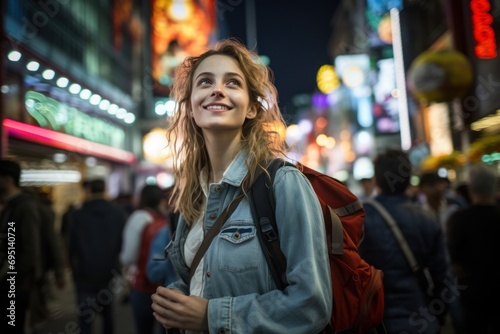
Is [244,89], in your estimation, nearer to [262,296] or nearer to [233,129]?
[233,129]

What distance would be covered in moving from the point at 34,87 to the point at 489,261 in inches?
572

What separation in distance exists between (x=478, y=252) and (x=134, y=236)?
4.00 meters

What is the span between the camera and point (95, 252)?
6137 mm

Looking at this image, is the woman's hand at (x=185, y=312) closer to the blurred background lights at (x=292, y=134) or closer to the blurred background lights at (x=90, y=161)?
the blurred background lights at (x=292, y=134)

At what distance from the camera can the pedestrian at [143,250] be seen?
5.14 m

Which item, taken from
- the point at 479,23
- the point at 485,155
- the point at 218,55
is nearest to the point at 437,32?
the point at 479,23

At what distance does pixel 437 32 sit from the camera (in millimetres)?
15391

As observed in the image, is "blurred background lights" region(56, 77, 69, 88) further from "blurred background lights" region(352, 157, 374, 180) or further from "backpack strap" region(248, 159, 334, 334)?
"blurred background lights" region(352, 157, 374, 180)

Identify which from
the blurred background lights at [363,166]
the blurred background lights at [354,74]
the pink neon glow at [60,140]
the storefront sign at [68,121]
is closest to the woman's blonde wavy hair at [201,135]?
the pink neon glow at [60,140]

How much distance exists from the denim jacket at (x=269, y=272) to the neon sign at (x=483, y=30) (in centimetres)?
1043

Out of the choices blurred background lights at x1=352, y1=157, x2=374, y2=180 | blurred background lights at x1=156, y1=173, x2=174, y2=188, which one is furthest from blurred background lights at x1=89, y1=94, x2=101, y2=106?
blurred background lights at x1=352, y1=157, x2=374, y2=180

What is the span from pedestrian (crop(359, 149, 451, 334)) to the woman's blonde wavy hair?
5.42ft

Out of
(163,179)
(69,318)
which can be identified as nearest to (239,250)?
(69,318)

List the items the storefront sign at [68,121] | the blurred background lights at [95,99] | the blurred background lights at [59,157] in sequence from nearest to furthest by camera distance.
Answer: the storefront sign at [68,121] → the blurred background lights at [59,157] → the blurred background lights at [95,99]
